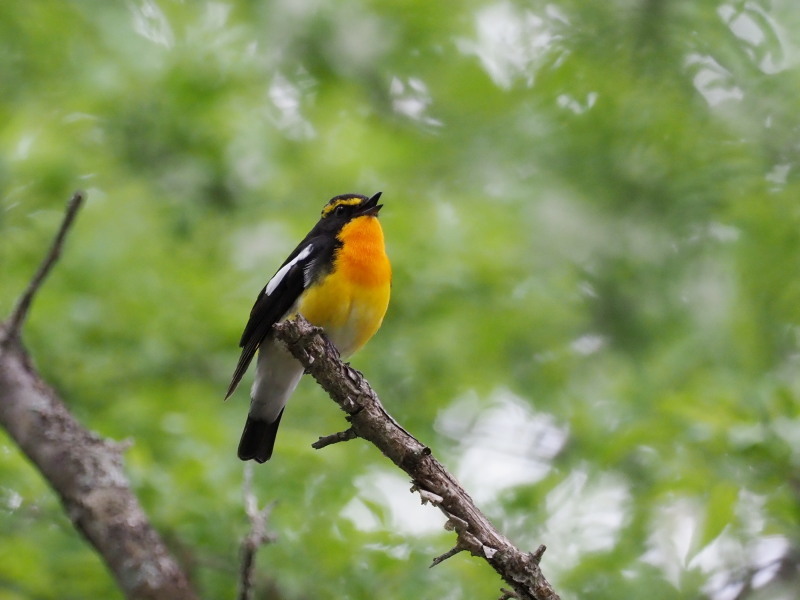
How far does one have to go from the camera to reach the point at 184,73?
777 centimetres

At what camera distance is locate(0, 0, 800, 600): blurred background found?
17.2ft

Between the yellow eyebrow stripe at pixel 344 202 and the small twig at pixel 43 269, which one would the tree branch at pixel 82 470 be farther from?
the yellow eyebrow stripe at pixel 344 202

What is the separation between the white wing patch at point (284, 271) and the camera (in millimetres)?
5234

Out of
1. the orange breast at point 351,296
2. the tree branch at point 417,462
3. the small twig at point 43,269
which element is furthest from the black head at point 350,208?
the tree branch at point 417,462

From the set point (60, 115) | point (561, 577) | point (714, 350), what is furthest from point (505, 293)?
point (60, 115)

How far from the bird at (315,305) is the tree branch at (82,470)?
0.87 m

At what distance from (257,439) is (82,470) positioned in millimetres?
1318

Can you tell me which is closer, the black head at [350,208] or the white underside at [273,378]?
the white underside at [273,378]

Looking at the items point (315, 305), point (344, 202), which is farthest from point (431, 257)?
point (315, 305)

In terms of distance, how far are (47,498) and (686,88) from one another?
6.04 meters

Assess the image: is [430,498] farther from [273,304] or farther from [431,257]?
[431,257]

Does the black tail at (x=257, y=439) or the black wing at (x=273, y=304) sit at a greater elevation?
the black wing at (x=273, y=304)

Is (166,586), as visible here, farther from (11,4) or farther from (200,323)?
(11,4)

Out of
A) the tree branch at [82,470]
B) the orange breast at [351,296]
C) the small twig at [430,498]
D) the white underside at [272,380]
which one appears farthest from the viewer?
the white underside at [272,380]
